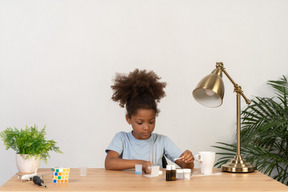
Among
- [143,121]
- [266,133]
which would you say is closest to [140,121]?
[143,121]

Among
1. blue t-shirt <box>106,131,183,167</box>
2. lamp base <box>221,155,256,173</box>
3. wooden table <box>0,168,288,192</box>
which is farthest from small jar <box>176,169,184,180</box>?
blue t-shirt <box>106,131,183,167</box>

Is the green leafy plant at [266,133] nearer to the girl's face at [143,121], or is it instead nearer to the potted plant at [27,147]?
the girl's face at [143,121]

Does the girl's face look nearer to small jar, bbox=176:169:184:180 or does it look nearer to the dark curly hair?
the dark curly hair

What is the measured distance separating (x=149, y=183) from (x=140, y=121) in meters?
0.74

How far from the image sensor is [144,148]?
2771mm

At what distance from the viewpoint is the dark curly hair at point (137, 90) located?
274cm

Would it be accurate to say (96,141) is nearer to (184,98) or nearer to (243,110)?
(184,98)

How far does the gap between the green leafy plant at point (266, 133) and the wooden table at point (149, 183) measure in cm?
124

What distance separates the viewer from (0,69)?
3955 millimetres

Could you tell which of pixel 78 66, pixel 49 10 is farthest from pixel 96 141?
pixel 49 10

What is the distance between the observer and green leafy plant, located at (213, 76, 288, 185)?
3414 mm

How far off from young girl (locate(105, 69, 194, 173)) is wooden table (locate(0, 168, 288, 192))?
0.48 meters

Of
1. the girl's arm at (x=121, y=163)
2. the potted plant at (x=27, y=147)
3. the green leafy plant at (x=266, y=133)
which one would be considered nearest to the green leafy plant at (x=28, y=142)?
the potted plant at (x=27, y=147)

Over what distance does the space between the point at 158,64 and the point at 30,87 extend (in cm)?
124
